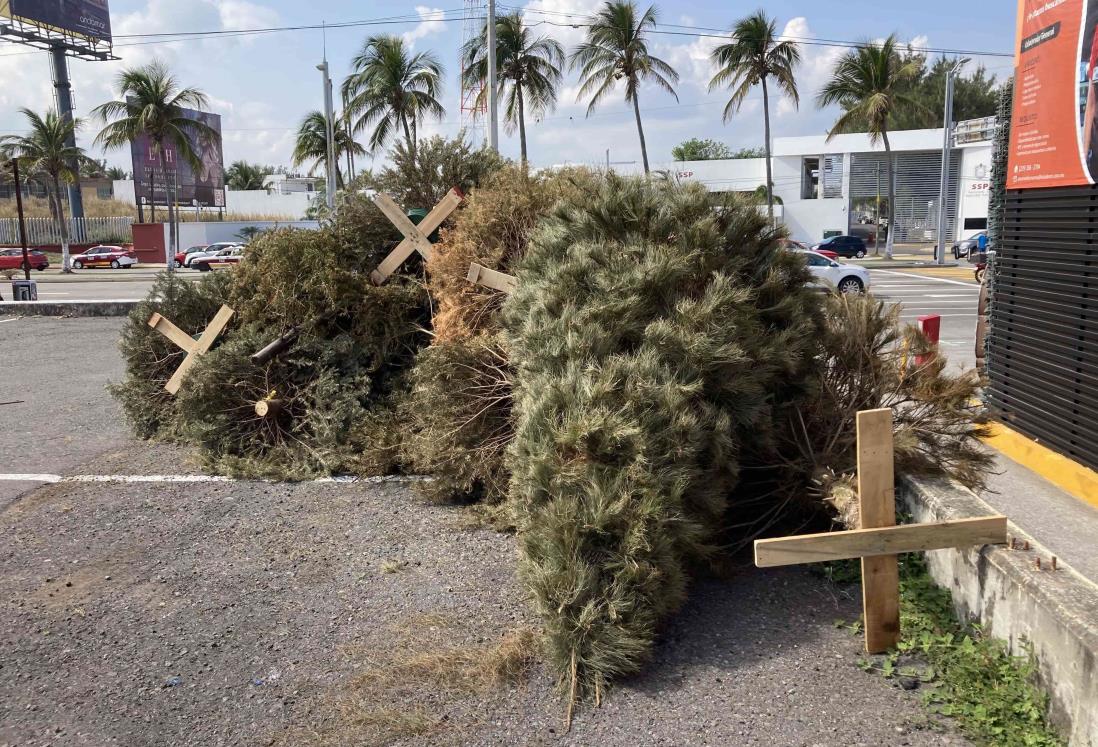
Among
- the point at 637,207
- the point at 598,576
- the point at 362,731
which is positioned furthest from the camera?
the point at 637,207

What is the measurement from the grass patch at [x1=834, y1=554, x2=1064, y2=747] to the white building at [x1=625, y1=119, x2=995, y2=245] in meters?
49.8

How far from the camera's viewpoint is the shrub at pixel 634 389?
12.4ft

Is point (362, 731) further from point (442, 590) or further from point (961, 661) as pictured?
point (961, 661)

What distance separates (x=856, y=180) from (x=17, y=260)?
50229 millimetres

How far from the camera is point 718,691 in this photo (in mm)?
3584

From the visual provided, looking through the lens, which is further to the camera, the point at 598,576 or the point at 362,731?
the point at 598,576

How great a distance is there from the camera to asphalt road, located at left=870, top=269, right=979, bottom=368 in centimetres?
1377

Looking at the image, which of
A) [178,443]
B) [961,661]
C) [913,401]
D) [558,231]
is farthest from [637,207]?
[178,443]

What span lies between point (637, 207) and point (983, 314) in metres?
5.96

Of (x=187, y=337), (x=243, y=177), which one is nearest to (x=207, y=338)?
(x=187, y=337)

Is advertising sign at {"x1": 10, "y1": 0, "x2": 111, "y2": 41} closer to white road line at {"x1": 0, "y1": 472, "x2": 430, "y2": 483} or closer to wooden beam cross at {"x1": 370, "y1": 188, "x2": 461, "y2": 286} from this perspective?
white road line at {"x1": 0, "y1": 472, "x2": 430, "y2": 483}

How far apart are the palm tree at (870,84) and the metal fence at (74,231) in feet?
145

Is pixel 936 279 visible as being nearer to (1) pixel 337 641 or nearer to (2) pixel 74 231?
(1) pixel 337 641

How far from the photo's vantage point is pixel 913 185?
189ft
